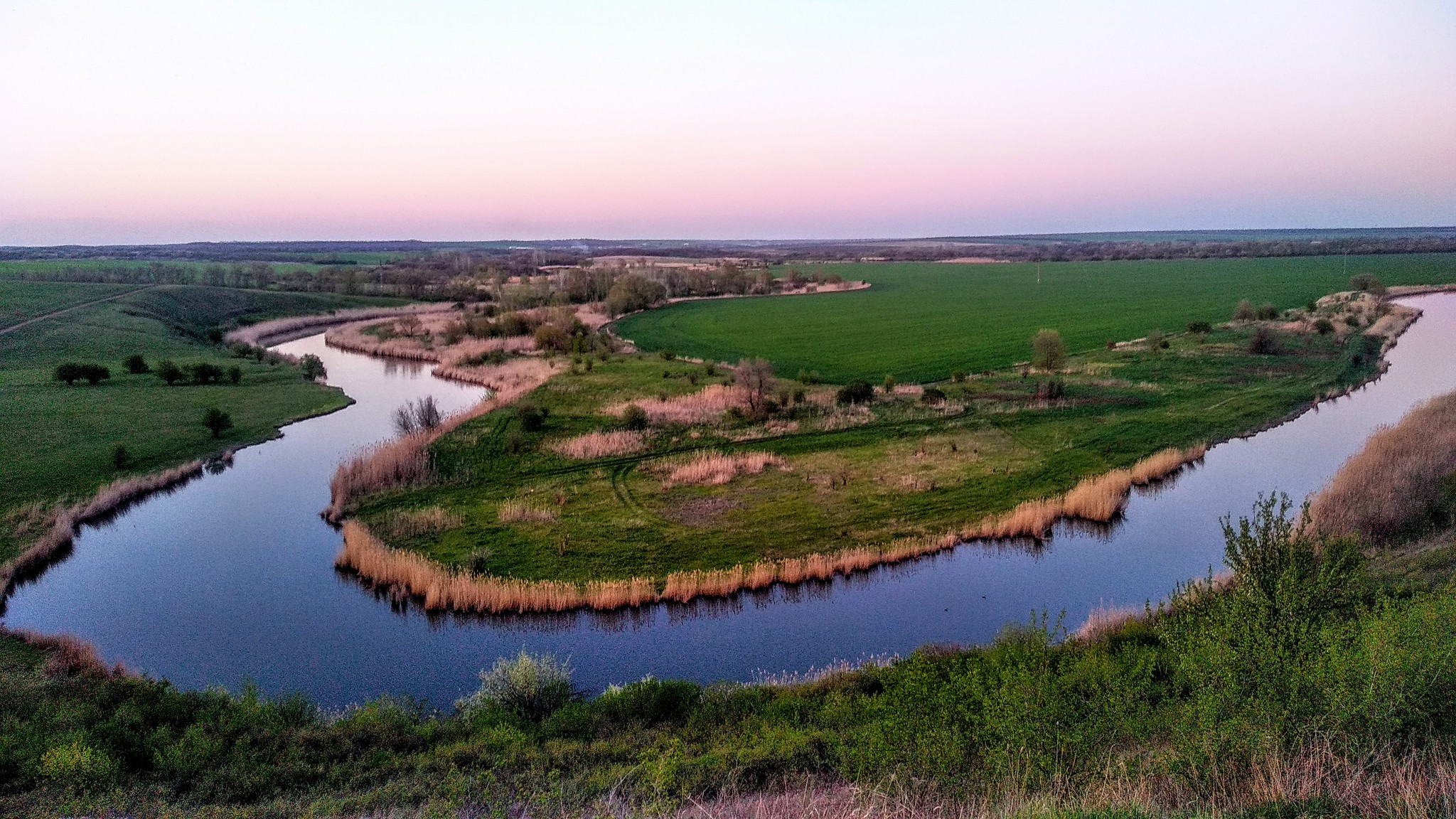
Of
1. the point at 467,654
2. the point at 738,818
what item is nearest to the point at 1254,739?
the point at 738,818

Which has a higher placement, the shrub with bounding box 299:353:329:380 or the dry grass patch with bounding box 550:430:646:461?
the shrub with bounding box 299:353:329:380

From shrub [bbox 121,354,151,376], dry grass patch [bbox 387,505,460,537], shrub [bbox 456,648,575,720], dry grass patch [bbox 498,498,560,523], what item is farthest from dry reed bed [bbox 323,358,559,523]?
shrub [bbox 121,354,151,376]

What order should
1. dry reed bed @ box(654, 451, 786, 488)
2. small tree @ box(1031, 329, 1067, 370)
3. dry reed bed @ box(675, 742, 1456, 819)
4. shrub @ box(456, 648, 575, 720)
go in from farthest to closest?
small tree @ box(1031, 329, 1067, 370)
dry reed bed @ box(654, 451, 786, 488)
shrub @ box(456, 648, 575, 720)
dry reed bed @ box(675, 742, 1456, 819)

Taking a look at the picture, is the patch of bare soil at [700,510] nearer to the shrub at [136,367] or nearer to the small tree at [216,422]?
the small tree at [216,422]

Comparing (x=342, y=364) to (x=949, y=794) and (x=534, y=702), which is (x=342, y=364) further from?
(x=949, y=794)

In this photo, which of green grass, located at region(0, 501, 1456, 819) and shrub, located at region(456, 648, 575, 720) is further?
shrub, located at region(456, 648, 575, 720)

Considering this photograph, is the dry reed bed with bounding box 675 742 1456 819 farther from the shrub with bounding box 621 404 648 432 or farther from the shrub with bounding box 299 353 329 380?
the shrub with bounding box 299 353 329 380

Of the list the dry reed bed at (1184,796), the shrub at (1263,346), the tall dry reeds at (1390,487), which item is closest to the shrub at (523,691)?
the dry reed bed at (1184,796)
